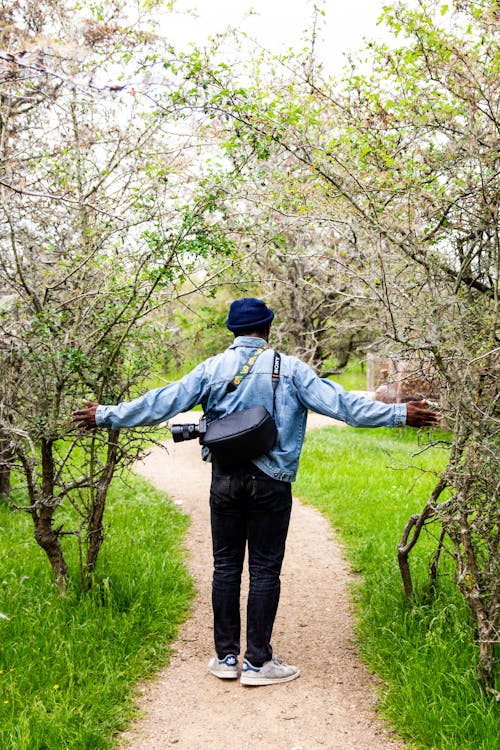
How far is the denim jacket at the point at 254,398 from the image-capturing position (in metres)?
3.96

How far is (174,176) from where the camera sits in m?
5.24

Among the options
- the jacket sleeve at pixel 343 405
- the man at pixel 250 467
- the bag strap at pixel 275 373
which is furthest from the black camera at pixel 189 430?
the jacket sleeve at pixel 343 405

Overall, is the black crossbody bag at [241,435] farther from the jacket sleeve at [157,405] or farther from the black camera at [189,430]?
the jacket sleeve at [157,405]

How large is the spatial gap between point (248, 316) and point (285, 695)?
218 cm

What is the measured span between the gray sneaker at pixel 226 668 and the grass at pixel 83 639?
40cm

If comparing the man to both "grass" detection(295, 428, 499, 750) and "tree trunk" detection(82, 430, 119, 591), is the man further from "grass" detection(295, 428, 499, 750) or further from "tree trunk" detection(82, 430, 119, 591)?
"tree trunk" detection(82, 430, 119, 591)

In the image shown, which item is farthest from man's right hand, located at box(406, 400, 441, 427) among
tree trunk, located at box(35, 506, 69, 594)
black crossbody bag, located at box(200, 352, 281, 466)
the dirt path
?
tree trunk, located at box(35, 506, 69, 594)

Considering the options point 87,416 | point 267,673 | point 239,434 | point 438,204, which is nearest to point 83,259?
point 87,416

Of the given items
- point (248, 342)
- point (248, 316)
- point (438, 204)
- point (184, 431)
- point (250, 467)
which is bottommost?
point (250, 467)

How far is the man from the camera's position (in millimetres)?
3957

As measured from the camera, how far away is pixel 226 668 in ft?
13.3

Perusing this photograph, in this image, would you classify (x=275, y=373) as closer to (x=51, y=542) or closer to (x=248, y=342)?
(x=248, y=342)

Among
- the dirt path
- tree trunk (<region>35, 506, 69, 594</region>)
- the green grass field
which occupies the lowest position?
the dirt path

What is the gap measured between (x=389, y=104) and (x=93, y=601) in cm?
382
